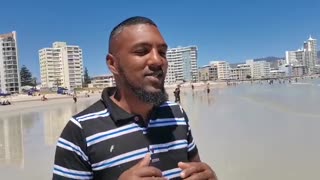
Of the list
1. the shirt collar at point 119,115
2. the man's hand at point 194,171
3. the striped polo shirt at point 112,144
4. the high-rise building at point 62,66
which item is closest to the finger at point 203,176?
the man's hand at point 194,171

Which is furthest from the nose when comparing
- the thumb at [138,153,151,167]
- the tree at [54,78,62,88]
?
the tree at [54,78,62,88]

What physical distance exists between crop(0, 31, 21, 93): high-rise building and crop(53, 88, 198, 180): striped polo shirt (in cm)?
12243

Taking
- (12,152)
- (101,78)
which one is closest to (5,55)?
(101,78)

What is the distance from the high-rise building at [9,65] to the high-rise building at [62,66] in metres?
24.6

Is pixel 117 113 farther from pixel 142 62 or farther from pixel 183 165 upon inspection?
pixel 183 165

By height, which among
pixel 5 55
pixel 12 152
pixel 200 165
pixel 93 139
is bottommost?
pixel 12 152

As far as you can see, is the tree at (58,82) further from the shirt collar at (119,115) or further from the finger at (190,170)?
the finger at (190,170)

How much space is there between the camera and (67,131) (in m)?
1.66

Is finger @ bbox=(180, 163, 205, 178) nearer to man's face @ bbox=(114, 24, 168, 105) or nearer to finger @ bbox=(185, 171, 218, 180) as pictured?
finger @ bbox=(185, 171, 218, 180)

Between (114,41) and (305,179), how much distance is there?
607cm

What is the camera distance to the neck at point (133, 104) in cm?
180

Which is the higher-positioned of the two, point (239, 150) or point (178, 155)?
point (178, 155)

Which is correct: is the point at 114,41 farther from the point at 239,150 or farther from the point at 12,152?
the point at 12,152

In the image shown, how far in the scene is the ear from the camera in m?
1.84
